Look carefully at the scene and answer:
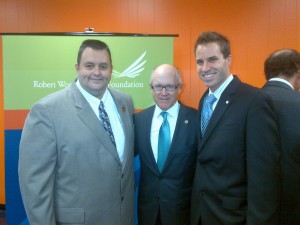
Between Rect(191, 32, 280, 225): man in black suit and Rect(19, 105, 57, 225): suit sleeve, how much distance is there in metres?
0.86

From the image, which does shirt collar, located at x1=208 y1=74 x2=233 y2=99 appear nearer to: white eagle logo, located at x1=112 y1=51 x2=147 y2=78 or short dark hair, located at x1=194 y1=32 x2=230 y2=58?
short dark hair, located at x1=194 y1=32 x2=230 y2=58

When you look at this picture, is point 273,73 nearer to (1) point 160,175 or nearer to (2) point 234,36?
(1) point 160,175

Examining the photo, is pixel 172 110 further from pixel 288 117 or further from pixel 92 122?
pixel 288 117

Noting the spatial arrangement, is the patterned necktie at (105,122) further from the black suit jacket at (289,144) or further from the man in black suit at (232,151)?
the black suit jacket at (289,144)

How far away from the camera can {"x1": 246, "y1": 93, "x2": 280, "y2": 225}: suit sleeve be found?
60.7 inches

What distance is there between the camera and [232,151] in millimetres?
1677

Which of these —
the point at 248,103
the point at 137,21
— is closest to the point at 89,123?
the point at 248,103

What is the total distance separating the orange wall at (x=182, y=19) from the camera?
445 centimetres

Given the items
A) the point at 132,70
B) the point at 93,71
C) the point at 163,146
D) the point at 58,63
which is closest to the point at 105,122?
the point at 93,71

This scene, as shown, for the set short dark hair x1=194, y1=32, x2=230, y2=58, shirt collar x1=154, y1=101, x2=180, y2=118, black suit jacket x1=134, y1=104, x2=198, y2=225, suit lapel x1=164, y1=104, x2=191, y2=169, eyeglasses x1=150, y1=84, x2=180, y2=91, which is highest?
short dark hair x1=194, y1=32, x2=230, y2=58

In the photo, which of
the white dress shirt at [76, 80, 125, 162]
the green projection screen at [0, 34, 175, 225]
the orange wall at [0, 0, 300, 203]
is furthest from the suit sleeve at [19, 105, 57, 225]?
the orange wall at [0, 0, 300, 203]

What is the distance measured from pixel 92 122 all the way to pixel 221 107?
757 millimetres

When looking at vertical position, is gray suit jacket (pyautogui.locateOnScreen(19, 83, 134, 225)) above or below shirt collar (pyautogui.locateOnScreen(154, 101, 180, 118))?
below

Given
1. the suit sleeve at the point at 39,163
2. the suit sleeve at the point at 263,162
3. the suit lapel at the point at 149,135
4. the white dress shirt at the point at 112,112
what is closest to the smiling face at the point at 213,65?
the suit sleeve at the point at 263,162
